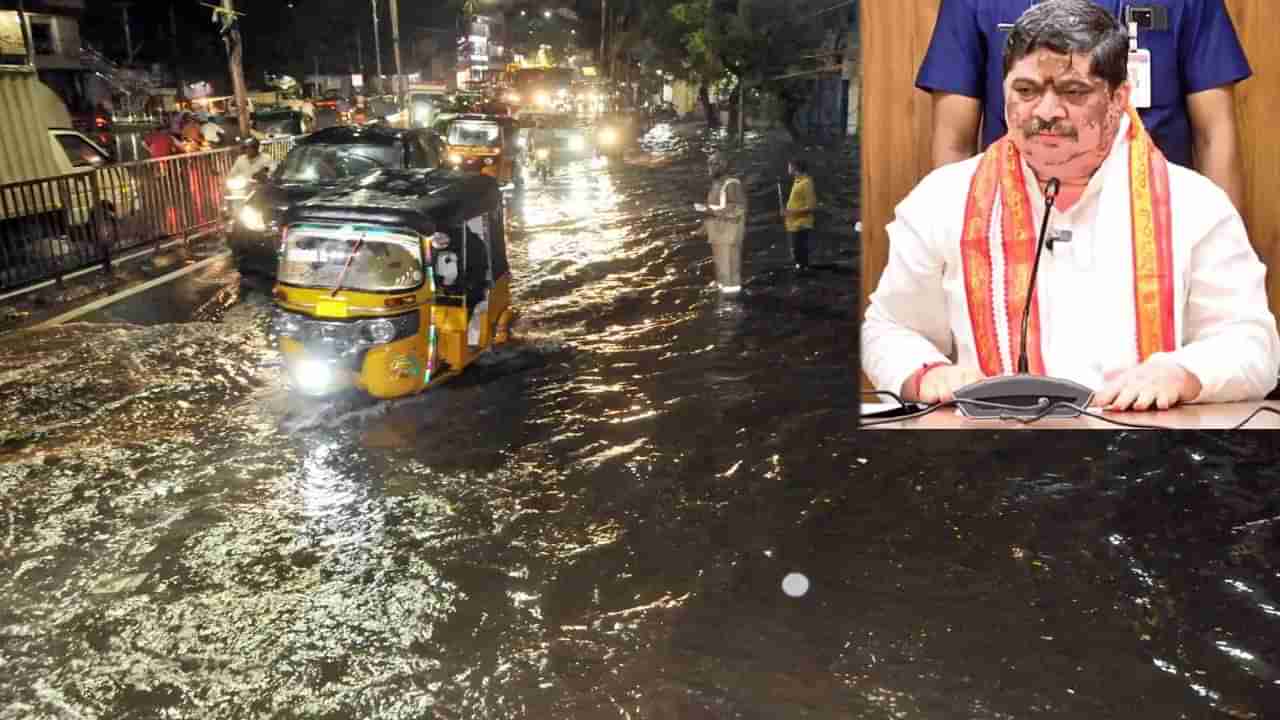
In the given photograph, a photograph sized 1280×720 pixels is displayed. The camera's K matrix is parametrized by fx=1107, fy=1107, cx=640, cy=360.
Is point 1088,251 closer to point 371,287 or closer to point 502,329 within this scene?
point 371,287

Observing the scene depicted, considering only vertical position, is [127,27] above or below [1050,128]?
above

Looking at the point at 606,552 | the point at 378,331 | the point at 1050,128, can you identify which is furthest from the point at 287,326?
the point at 1050,128

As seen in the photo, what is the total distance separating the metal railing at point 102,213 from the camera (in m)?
14.6

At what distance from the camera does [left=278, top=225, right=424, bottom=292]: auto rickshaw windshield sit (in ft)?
29.4

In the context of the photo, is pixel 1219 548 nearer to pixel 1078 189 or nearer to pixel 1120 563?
pixel 1120 563

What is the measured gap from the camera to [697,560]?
6613 mm

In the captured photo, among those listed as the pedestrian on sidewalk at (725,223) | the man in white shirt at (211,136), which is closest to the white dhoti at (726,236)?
the pedestrian on sidewalk at (725,223)

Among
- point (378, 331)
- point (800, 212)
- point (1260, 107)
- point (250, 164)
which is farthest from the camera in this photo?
point (250, 164)

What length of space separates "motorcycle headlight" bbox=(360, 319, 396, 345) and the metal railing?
25.8 feet

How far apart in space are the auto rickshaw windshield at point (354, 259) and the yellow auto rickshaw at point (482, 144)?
48.2ft

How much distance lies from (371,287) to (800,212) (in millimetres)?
7591

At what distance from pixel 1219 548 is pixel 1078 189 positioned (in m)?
5.25

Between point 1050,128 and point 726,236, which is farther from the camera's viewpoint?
point 726,236

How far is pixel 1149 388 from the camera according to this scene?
223cm
